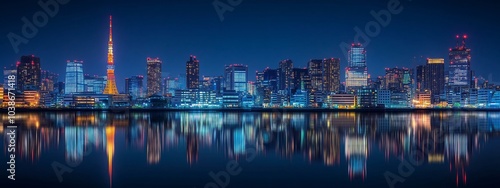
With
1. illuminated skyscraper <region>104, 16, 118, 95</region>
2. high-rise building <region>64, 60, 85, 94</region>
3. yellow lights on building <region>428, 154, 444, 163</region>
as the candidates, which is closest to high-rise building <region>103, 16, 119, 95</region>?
illuminated skyscraper <region>104, 16, 118, 95</region>

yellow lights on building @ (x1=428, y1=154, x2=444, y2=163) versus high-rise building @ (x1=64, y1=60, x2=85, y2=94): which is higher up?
high-rise building @ (x1=64, y1=60, x2=85, y2=94)

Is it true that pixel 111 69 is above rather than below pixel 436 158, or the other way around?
above

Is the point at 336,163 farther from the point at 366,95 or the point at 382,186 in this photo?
the point at 366,95

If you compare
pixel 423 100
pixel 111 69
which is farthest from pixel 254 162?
pixel 423 100

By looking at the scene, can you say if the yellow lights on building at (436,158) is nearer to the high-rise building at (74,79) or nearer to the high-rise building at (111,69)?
the high-rise building at (111,69)

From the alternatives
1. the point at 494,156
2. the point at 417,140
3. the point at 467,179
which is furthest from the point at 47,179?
the point at 417,140

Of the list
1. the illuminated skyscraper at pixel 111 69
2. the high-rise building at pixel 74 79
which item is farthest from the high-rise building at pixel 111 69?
the high-rise building at pixel 74 79

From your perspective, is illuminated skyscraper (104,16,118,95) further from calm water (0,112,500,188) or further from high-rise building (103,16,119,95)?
calm water (0,112,500,188)

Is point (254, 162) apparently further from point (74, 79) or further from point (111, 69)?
point (74, 79)
